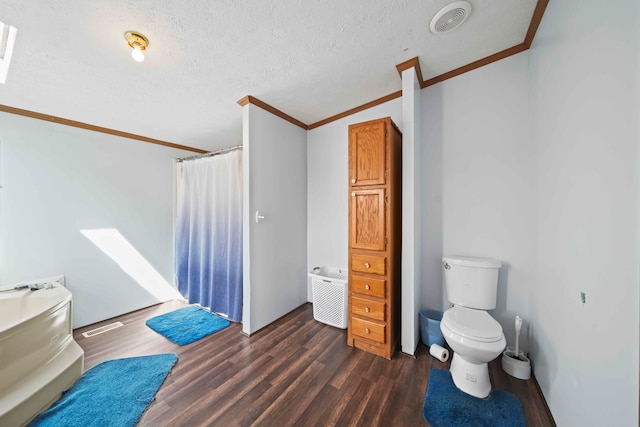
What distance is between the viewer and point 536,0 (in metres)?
1.29

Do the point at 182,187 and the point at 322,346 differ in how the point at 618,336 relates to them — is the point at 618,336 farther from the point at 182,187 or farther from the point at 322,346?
the point at 182,187

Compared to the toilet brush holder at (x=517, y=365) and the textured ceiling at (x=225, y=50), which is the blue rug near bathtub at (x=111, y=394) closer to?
the textured ceiling at (x=225, y=50)

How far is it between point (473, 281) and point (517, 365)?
61 centimetres

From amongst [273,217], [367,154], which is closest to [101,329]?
[273,217]

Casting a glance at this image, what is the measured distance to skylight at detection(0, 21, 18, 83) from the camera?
1274 millimetres

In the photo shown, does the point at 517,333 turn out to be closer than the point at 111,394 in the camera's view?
No

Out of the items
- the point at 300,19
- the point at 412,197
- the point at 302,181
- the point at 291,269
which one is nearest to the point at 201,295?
the point at 291,269

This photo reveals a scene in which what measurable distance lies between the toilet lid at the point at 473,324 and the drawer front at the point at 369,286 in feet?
1.56

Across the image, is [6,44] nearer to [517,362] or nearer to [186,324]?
[186,324]

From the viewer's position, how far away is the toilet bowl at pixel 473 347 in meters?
1.33

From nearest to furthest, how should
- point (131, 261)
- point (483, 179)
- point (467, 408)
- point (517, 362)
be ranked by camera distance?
point (467, 408) < point (517, 362) < point (483, 179) < point (131, 261)

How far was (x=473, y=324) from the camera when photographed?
1452 millimetres

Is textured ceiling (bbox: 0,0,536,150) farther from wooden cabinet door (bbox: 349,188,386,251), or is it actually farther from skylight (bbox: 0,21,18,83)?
wooden cabinet door (bbox: 349,188,386,251)

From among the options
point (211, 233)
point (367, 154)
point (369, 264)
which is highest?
point (367, 154)
